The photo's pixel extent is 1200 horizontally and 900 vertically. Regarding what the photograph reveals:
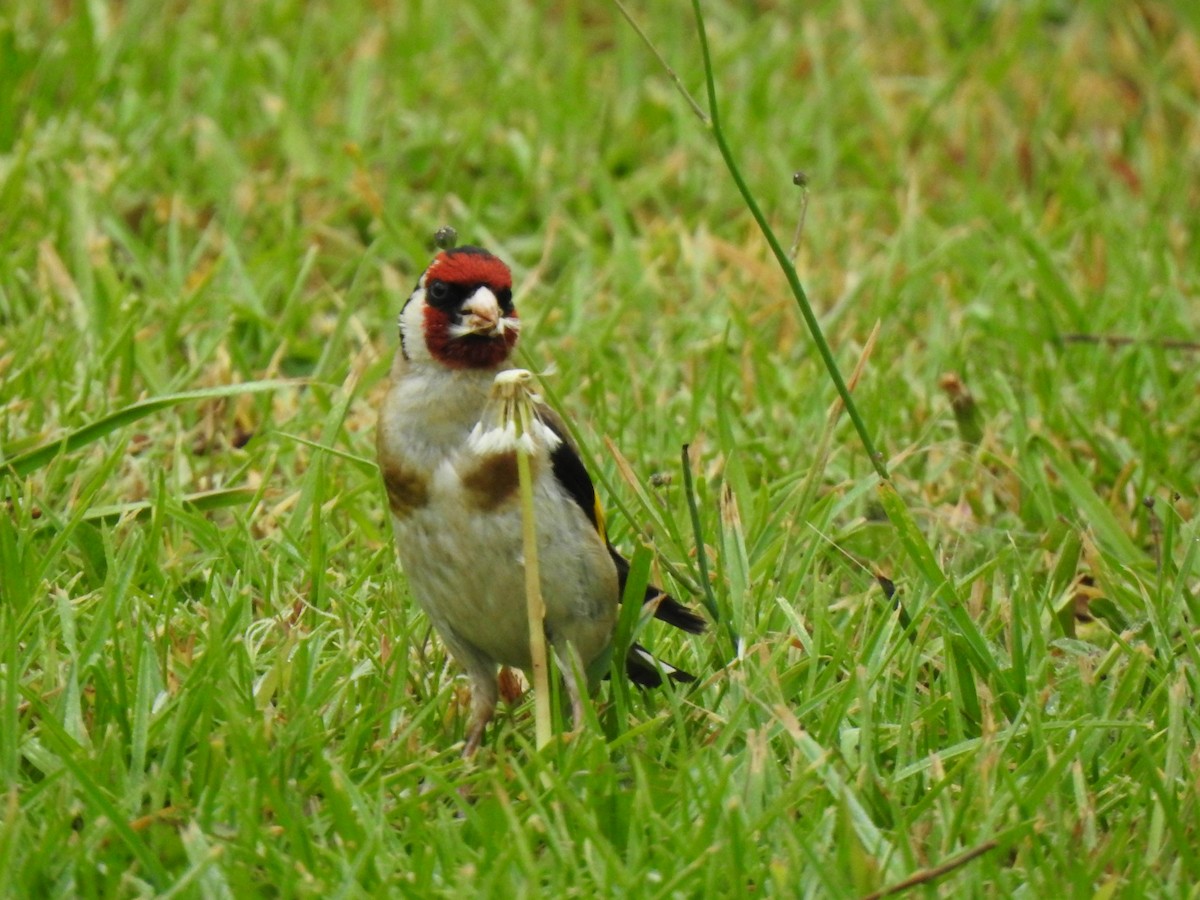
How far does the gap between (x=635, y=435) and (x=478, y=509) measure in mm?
1471

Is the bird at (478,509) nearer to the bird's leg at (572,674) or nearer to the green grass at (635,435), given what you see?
the bird's leg at (572,674)

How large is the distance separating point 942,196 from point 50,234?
320 centimetres

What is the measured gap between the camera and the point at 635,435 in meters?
4.77

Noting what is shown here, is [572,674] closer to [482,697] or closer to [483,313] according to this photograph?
[482,697]

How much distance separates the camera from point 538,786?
316 cm

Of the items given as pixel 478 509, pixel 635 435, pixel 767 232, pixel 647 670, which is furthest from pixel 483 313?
pixel 635 435

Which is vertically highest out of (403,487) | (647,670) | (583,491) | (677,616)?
(403,487)

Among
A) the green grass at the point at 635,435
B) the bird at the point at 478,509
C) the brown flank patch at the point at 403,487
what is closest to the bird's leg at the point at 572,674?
the bird at the point at 478,509

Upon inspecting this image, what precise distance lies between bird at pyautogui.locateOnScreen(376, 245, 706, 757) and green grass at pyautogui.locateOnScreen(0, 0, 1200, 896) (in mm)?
120

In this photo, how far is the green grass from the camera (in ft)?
9.90

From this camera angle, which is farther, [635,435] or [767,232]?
[635,435]

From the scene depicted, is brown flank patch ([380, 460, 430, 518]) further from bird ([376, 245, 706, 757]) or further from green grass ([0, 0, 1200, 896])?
green grass ([0, 0, 1200, 896])

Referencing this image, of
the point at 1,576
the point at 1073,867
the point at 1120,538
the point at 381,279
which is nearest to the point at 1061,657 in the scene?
the point at 1120,538

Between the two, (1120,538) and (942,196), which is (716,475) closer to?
(1120,538)
